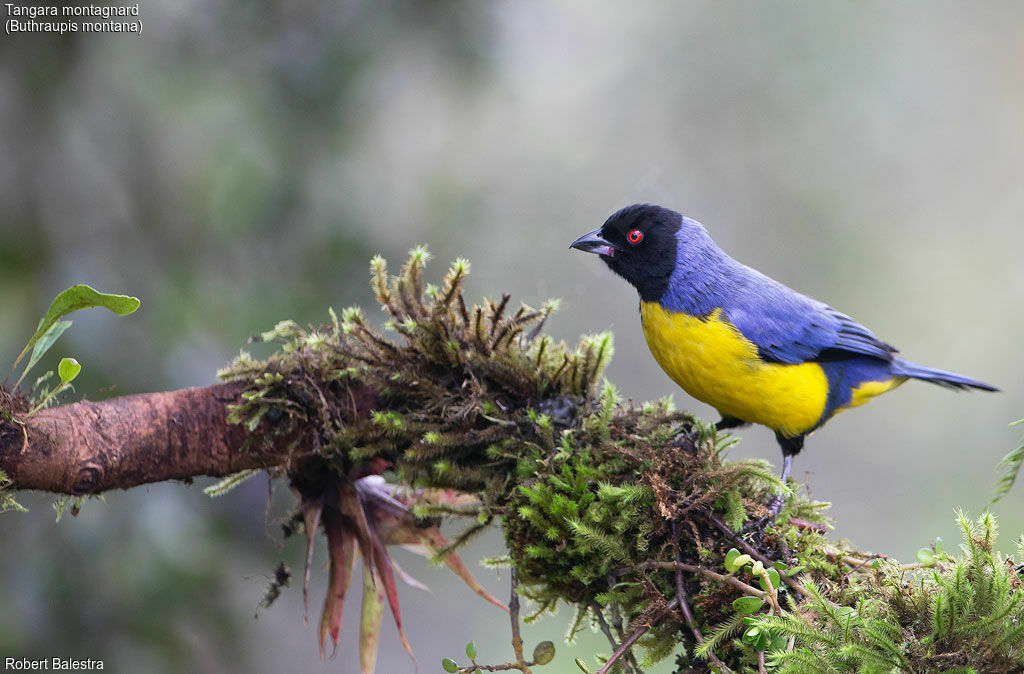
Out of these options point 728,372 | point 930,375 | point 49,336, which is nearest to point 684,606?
point 728,372

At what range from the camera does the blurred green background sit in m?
3.75

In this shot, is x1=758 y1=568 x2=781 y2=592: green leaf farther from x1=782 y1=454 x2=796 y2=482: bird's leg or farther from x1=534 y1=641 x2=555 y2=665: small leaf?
x1=782 y1=454 x2=796 y2=482: bird's leg

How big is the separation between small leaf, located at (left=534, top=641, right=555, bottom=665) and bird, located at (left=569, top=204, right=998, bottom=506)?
124 centimetres

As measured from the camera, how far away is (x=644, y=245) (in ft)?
11.7

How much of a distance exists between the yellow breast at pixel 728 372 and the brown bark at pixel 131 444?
1511 millimetres

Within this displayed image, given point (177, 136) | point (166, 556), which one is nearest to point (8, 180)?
point (177, 136)

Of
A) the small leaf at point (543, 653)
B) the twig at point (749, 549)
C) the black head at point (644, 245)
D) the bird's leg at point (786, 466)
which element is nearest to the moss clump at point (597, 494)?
the twig at point (749, 549)

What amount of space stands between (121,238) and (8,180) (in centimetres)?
52

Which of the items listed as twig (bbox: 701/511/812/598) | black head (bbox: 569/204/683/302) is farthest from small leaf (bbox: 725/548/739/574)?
black head (bbox: 569/204/683/302)

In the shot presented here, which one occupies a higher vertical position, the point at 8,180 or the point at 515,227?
the point at 515,227

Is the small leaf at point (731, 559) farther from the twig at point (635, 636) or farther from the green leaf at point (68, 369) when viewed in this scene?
the green leaf at point (68, 369)

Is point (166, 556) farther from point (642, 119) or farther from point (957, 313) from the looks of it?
point (957, 313)

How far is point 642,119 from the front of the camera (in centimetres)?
837

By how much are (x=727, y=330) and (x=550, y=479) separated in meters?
1.14
